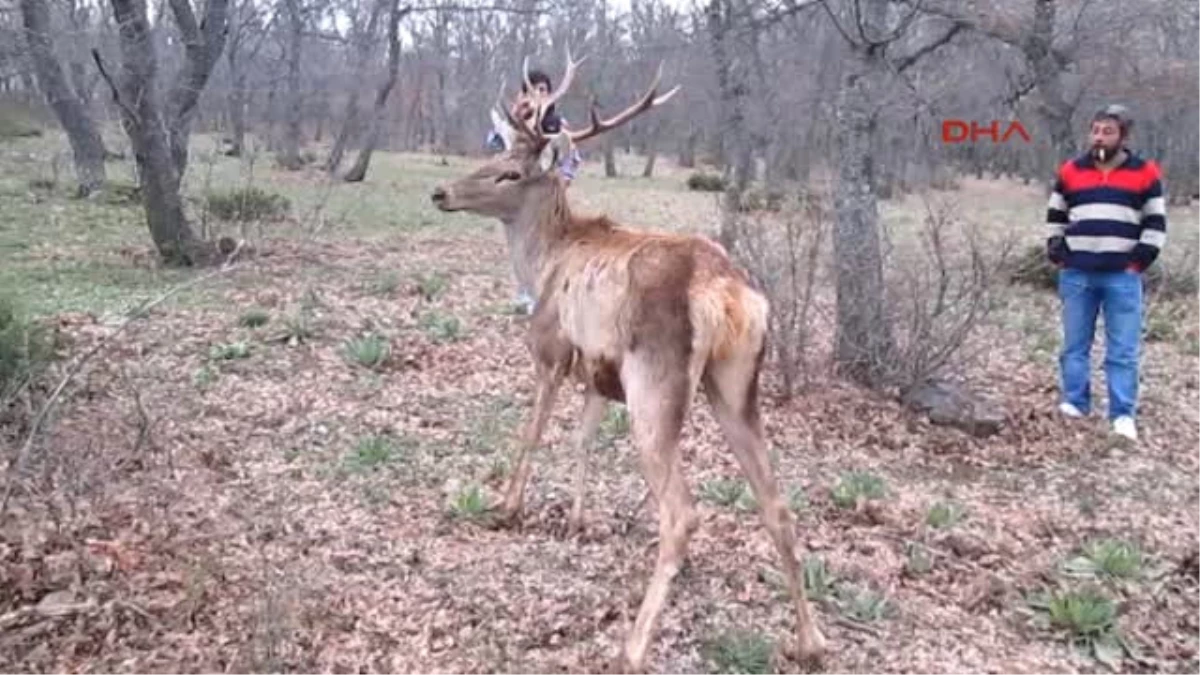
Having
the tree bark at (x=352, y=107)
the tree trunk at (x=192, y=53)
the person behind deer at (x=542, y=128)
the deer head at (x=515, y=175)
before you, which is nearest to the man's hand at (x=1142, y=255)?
the deer head at (x=515, y=175)

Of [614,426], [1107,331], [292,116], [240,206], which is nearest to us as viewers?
[614,426]

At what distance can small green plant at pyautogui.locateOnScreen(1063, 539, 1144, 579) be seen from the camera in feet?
17.5

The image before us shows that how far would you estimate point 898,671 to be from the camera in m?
4.50

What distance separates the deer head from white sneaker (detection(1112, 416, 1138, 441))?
4.51 metres

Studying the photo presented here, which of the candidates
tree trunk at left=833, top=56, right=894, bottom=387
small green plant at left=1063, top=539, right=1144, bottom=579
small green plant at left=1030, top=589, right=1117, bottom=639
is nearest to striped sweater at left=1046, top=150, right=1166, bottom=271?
tree trunk at left=833, top=56, right=894, bottom=387

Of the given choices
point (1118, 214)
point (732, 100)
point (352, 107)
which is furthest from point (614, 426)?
point (352, 107)

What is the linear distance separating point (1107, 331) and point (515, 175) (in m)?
4.89

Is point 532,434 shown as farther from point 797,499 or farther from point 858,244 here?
point 858,244

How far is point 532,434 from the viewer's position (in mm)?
5570

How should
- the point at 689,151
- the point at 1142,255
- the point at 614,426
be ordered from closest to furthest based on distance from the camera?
the point at 614,426
the point at 1142,255
the point at 689,151

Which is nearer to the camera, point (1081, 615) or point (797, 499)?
point (1081, 615)

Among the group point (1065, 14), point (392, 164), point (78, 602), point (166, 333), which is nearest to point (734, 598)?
point (78, 602)

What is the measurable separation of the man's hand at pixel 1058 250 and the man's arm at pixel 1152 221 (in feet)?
1.69

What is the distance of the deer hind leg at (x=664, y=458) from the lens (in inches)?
166
